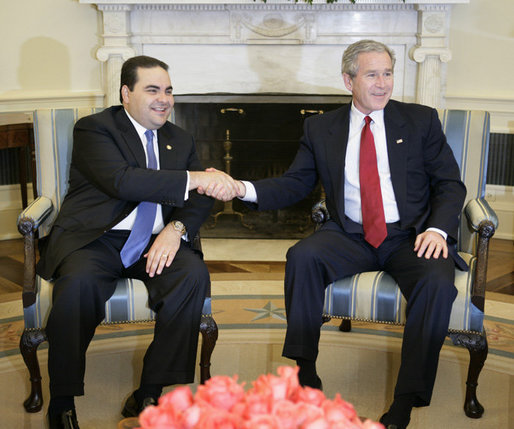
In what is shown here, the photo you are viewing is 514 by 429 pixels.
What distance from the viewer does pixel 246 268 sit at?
4.11m

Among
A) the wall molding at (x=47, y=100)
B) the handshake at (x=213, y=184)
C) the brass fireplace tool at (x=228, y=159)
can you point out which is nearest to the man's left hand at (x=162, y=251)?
the handshake at (x=213, y=184)

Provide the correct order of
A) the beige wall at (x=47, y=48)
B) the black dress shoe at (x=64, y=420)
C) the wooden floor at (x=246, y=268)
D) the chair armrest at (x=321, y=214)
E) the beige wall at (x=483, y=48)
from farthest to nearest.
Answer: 1. the beige wall at (x=47, y=48)
2. the beige wall at (x=483, y=48)
3. the wooden floor at (x=246, y=268)
4. the chair armrest at (x=321, y=214)
5. the black dress shoe at (x=64, y=420)

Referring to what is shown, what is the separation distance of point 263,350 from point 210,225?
207 centimetres

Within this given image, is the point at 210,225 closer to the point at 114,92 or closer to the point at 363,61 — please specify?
the point at 114,92

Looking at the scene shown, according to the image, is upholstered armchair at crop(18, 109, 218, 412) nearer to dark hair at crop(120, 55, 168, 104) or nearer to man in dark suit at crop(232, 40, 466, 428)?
man in dark suit at crop(232, 40, 466, 428)

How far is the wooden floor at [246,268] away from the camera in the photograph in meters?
3.73

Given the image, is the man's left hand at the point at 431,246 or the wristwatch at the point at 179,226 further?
the wristwatch at the point at 179,226

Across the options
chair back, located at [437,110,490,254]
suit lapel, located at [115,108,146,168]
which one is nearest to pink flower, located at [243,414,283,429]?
suit lapel, located at [115,108,146,168]

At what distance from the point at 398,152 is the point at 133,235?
105 centimetres

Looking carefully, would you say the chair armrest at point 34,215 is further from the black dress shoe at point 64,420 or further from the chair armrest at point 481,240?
the chair armrest at point 481,240

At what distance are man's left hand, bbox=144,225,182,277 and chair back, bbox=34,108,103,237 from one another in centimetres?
61

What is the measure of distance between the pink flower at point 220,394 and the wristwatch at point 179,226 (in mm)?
1383

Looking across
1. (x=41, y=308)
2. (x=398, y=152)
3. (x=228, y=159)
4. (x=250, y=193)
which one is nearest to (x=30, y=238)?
(x=41, y=308)

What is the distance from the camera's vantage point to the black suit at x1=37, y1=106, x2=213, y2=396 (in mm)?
2283
